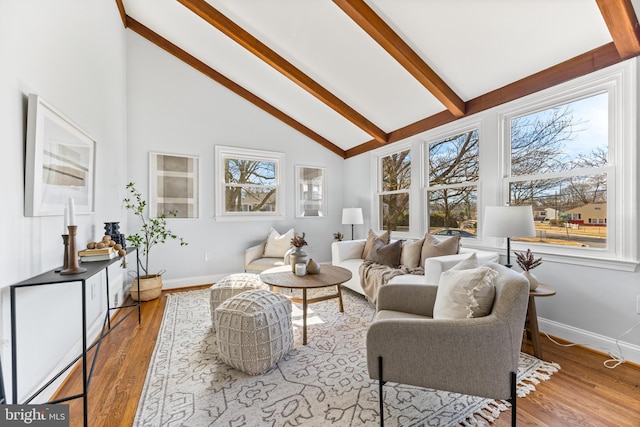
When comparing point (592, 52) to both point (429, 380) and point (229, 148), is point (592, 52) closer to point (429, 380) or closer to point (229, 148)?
point (429, 380)

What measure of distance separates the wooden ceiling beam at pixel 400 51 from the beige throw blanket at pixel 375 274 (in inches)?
77.4

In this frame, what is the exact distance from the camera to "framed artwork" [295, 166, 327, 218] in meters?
5.03

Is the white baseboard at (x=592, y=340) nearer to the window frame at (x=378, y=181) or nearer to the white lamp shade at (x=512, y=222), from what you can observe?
the white lamp shade at (x=512, y=222)

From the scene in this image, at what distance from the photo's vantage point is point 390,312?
181cm

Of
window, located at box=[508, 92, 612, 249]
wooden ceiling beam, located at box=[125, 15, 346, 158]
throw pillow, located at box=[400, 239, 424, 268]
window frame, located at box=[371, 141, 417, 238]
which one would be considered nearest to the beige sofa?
throw pillow, located at box=[400, 239, 424, 268]

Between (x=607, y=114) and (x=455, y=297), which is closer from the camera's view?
(x=455, y=297)

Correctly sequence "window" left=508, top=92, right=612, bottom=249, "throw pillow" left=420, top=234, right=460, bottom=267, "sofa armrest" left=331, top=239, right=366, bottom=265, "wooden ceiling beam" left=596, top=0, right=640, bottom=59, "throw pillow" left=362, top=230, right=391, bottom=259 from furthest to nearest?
"sofa armrest" left=331, top=239, right=366, bottom=265 → "throw pillow" left=362, top=230, right=391, bottom=259 → "throw pillow" left=420, top=234, right=460, bottom=267 → "window" left=508, top=92, right=612, bottom=249 → "wooden ceiling beam" left=596, top=0, right=640, bottom=59

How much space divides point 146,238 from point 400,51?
3755 mm

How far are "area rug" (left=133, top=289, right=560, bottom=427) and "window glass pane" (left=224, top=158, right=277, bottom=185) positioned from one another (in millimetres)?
2722

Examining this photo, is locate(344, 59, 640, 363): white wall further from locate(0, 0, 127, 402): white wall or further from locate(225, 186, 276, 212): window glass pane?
locate(0, 0, 127, 402): white wall

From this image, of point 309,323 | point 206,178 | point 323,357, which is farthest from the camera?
point 206,178

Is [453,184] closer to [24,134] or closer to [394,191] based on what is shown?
[394,191]

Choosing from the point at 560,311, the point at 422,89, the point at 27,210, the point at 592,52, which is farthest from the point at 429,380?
the point at 422,89

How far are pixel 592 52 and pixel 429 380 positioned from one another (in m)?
2.86
